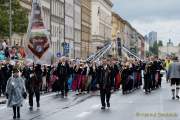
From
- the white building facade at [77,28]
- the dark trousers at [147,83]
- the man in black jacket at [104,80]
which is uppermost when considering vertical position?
the white building facade at [77,28]

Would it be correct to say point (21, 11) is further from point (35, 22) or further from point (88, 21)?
point (88, 21)

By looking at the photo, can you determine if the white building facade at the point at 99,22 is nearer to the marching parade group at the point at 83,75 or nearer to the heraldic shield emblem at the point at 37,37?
the marching parade group at the point at 83,75

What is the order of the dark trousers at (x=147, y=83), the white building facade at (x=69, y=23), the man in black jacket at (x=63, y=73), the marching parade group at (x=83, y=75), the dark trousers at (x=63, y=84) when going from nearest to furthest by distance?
the marching parade group at (x=83, y=75) < the man in black jacket at (x=63, y=73) < the dark trousers at (x=63, y=84) < the dark trousers at (x=147, y=83) < the white building facade at (x=69, y=23)

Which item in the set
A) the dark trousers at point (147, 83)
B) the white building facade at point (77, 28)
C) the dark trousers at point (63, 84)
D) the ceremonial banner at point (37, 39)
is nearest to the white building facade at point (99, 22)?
the white building facade at point (77, 28)

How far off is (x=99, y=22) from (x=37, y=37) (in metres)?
137

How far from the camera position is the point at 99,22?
16300cm

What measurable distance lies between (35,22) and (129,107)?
4.61 meters

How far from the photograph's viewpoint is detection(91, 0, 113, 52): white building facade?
522ft

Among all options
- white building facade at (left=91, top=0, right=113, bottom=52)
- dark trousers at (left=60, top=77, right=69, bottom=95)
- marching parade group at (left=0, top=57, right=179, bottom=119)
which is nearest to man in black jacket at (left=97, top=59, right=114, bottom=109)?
marching parade group at (left=0, top=57, right=179, bottom=119)

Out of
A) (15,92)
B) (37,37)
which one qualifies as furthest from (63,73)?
(15,92)

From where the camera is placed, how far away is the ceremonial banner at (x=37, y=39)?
26719 millimetres

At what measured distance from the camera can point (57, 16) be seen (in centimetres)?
10844

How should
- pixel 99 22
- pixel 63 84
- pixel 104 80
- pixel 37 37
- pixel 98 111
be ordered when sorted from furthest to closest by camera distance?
pixel 99 22 → pixel 63 84 → pixel 37 37 → pixel 104 80 → pixel 98 111

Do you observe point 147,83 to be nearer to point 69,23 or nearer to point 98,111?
point 98,111
